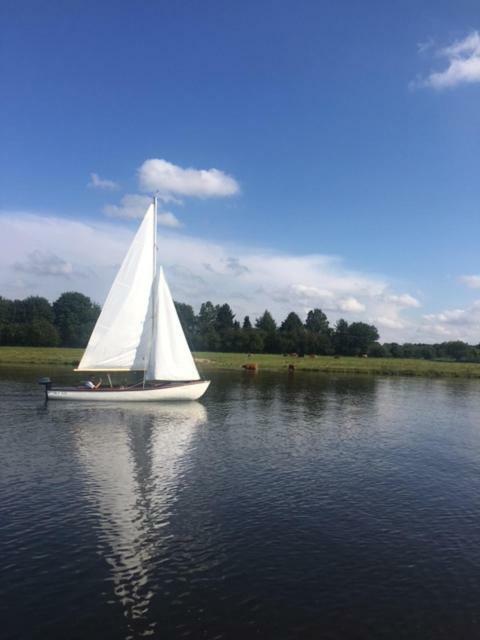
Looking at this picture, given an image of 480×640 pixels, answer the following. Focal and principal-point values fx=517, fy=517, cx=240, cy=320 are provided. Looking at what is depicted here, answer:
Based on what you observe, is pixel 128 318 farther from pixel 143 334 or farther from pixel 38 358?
pixel 38 358

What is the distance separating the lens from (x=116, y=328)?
53.7 metres

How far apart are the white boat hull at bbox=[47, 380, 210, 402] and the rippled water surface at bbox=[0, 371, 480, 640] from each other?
9157 millimetres

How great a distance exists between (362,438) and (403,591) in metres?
25.0

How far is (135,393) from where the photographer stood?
53000mm

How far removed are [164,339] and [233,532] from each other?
35446mm

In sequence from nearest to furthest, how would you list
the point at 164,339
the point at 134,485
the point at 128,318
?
the point at 134,485
the point at 128,318
the point at 164,339

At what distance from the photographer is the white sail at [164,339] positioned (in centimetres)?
5453

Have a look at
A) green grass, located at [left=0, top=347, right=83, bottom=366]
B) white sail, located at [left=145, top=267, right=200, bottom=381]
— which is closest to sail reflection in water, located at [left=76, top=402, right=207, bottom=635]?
white sail, located at [left=145, top=267, right=200, bottom=381]

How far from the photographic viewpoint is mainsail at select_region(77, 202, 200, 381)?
53.7 metres

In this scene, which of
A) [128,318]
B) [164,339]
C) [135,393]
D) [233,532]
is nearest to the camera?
[233,532]

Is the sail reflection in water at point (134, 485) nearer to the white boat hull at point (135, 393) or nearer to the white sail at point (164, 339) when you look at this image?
the white boat hull at point (135, 393)

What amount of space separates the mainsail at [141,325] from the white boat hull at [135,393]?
162cm

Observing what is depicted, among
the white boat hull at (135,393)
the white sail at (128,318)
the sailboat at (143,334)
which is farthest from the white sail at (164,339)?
the white boat hull at (135,393)

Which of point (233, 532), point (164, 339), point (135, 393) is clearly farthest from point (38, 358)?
point (233, 532)
